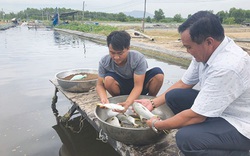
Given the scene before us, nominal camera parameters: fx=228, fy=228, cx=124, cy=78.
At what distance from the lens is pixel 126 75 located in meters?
3.33

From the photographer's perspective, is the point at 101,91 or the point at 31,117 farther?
the point at 31,117

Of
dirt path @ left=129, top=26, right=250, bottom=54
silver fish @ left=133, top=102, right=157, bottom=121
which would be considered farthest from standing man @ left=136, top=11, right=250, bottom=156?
dirt path @ left=129, top=26, right=250, bottom=54

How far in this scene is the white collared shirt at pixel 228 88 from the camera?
161 cm

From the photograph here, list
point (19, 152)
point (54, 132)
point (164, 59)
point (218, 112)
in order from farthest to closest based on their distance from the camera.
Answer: point (164, 59) < point (54, 132) < point (19, 152) < point (218, 112)

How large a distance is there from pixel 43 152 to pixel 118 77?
147cm

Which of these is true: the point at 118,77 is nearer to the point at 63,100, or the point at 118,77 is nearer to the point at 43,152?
the point at 43,152

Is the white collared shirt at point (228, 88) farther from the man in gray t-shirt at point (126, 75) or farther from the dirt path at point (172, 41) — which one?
the dirt path at point (172, 41)

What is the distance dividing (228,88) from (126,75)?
6.10ft

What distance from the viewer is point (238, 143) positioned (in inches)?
69.9

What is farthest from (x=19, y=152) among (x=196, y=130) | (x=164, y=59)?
(x=164, y=59)

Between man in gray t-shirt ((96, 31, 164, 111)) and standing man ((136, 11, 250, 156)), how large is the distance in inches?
44.6

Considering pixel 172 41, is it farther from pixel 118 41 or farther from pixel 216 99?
pixel 216 99

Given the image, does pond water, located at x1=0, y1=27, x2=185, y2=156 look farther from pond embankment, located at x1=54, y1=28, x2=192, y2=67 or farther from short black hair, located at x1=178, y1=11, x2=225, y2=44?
short black hair, located at x1=178, y1=11, x2=225, y2=44

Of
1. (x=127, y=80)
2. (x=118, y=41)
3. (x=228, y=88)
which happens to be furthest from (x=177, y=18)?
(x=228, y=88)
